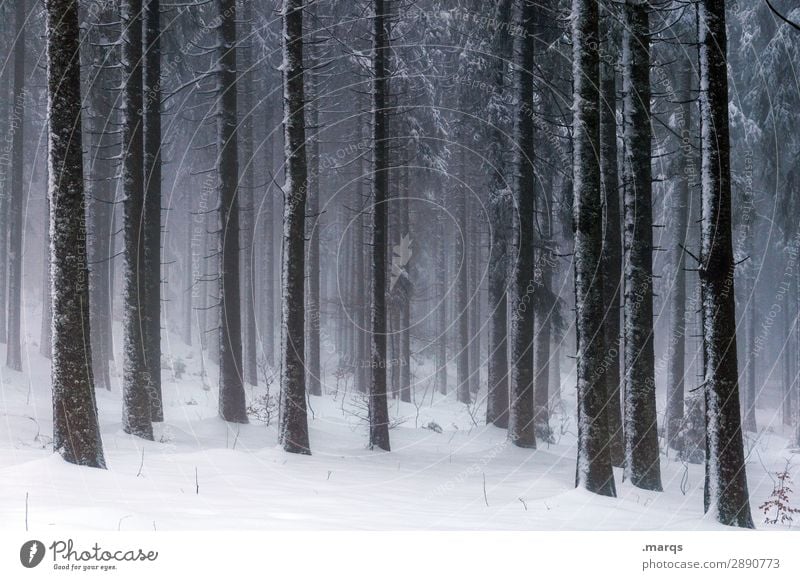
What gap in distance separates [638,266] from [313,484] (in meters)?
6.17

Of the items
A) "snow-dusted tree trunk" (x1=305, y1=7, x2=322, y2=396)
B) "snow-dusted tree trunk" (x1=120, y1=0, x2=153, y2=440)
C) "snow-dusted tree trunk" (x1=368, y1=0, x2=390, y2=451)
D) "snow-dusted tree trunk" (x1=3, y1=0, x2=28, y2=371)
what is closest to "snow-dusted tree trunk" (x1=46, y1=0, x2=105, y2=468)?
"snow-dusted tree trunk" (x1=120, y1=0, x2=153, y2=440)

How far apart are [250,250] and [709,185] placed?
22723 millimetres

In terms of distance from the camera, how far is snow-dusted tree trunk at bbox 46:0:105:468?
8.62 meters

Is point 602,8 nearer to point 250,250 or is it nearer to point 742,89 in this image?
point 742,89

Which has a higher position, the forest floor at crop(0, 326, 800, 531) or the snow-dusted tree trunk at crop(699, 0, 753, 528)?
the snow-dusted tree trunk at crop(699, 0, 753, 528)

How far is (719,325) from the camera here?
857cm

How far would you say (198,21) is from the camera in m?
19.2

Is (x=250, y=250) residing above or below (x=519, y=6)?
below

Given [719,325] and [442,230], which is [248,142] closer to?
[442,230]

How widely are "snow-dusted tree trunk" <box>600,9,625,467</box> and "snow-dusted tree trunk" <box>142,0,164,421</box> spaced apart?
29.4 ft

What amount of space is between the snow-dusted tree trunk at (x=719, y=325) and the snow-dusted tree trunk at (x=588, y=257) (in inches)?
54.3


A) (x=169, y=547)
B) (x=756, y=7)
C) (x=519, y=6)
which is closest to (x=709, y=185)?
(x=169, y=547)

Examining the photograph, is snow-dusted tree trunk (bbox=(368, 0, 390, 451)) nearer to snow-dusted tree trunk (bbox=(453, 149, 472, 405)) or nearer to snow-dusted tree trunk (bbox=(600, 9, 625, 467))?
snow-dusted tree trunk (bbox=(600, 9, 625, 467))

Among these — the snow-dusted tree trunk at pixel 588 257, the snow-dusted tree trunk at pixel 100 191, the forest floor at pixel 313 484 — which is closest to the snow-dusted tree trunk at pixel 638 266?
the forest floor at pixel 313 484
